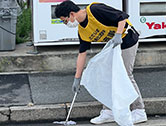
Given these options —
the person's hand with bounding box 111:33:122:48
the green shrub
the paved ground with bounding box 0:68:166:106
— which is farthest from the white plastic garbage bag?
the green shrub

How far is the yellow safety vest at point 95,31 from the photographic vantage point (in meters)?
4.26

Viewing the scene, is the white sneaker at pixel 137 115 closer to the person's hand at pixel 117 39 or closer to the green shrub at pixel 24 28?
the person's hand at pixel 117 39

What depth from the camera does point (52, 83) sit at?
19.0 ft

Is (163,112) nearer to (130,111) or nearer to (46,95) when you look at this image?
(130,111)

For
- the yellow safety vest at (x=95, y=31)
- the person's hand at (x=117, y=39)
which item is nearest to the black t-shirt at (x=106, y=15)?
the yellow safety vest at (x=95, y=31)


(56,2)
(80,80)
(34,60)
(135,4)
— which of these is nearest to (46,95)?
(80,80)

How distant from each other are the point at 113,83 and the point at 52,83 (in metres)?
1.67

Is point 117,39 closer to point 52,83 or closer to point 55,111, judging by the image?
point 55,111

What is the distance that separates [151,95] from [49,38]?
2063 mm

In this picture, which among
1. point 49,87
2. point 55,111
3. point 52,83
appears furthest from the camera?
point 52,83

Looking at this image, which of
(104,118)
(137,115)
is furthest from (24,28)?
(137,115)

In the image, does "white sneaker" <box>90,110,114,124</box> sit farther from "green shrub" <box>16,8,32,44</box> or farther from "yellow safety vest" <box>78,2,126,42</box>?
"green shrub" <box>16,8,32,44</box>

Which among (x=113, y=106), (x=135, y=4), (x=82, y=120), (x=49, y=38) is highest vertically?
(x=135, y=4)

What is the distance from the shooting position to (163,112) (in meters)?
5.06
